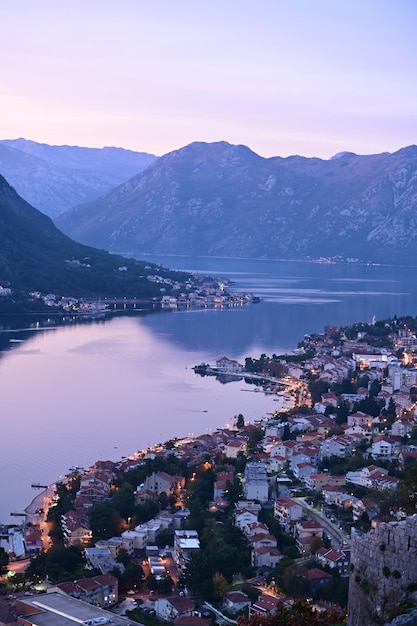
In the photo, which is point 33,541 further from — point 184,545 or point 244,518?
point 244,518

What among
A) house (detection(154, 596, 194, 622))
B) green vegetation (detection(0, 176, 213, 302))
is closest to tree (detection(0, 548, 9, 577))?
house (detection(154, 596, 194, 622))

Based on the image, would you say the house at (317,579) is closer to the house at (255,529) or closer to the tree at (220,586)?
the tree at (220,586)

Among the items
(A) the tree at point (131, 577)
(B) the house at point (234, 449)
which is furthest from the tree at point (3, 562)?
(B) the house at point (234, 449)

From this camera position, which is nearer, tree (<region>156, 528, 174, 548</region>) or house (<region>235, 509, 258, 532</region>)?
tree (<region>156, 528, 174, 548</region>)

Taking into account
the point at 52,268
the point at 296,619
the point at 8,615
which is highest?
the point at 52,268

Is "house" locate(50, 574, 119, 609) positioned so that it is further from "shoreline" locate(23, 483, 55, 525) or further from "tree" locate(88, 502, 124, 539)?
"shoreline" locate(23, 483, 55, 525)

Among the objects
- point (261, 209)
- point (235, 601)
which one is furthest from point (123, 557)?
point (261, 209)
